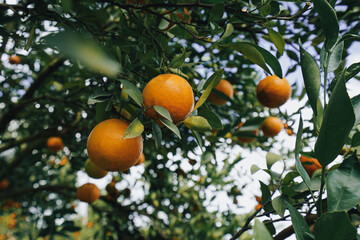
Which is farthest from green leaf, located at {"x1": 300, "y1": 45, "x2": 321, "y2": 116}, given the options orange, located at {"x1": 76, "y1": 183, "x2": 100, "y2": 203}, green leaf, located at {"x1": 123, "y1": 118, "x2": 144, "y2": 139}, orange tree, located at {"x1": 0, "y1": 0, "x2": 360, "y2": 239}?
orange, located at {"x1": 76, "y1": 183, "x2": 100, "y2": 203}

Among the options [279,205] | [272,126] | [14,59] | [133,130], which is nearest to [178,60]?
[133,130]

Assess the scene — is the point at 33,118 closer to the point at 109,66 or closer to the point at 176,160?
the point at 176,160

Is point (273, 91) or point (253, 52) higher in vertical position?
point (253, 52)

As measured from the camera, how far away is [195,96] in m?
1.19

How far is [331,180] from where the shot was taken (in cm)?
51

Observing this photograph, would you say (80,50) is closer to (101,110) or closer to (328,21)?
(101,110)

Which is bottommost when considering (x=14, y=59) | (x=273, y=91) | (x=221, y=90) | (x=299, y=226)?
(x=14, y=59)

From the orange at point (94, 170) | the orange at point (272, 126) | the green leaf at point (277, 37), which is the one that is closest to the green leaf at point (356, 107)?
the green leaf at point (277, 37)

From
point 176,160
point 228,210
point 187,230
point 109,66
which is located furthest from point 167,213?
point 109,66

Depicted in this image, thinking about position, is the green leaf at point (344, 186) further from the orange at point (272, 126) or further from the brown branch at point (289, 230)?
the orange at point (272, 126)

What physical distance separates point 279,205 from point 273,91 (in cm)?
81

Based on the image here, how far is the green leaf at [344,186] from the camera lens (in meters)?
0.49

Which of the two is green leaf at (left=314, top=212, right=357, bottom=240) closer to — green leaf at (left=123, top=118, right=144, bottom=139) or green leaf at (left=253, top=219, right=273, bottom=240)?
green leaf at (left=253, top=219, right=273, bottom=240)

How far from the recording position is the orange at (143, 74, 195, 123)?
0.74 metres
